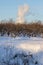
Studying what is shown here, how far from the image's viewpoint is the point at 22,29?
16.4 m

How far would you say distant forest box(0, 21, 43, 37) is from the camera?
622 inches

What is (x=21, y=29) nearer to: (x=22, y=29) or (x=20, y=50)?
(x=22, y=29)

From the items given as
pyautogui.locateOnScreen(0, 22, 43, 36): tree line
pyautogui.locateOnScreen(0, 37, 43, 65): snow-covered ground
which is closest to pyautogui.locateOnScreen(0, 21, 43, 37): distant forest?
pyautogui.locateOnScreen(0, 22, 43, 36): tree line

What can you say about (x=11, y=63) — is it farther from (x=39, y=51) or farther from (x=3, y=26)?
(x=3, y=26)

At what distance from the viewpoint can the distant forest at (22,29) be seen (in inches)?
622

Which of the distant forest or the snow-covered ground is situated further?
the distant forest

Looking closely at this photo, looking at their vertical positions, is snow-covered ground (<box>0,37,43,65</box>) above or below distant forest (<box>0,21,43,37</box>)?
below

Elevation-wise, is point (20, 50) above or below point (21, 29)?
below

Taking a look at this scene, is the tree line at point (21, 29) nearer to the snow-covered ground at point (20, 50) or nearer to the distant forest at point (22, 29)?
the distant forest at point (22, 29)

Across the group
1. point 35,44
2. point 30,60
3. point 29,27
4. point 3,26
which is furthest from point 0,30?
point 30,60

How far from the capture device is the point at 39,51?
8.12 m

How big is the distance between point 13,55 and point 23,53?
34cm

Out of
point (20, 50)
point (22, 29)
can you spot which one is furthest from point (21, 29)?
point (20, 50)

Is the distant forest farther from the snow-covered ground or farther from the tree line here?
the snow-covered ground
